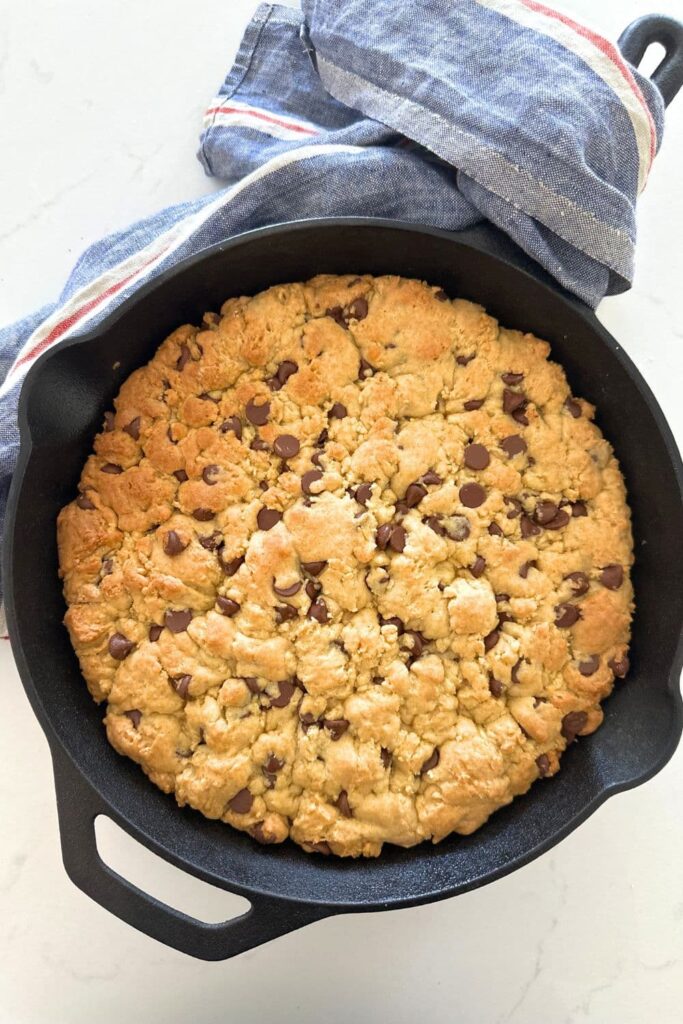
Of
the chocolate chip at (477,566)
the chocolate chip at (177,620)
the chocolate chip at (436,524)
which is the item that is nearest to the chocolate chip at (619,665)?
the chocolate chip at (477,566)

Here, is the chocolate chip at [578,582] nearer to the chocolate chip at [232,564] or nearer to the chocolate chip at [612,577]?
the chocolate chip at [612,577]

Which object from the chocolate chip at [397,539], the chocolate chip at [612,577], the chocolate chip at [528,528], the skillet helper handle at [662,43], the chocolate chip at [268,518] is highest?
the skillet helper handle at [662,43]

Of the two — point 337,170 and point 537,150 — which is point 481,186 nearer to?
point 537,150

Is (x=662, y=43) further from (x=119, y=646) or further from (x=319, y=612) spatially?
(x=119, y=646)

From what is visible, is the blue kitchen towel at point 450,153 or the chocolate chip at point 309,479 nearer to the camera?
the blue kitchen towel at point 450,153

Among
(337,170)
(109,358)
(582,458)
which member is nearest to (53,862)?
(109,358)

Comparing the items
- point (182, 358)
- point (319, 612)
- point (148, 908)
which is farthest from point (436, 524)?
point (148, 908)
